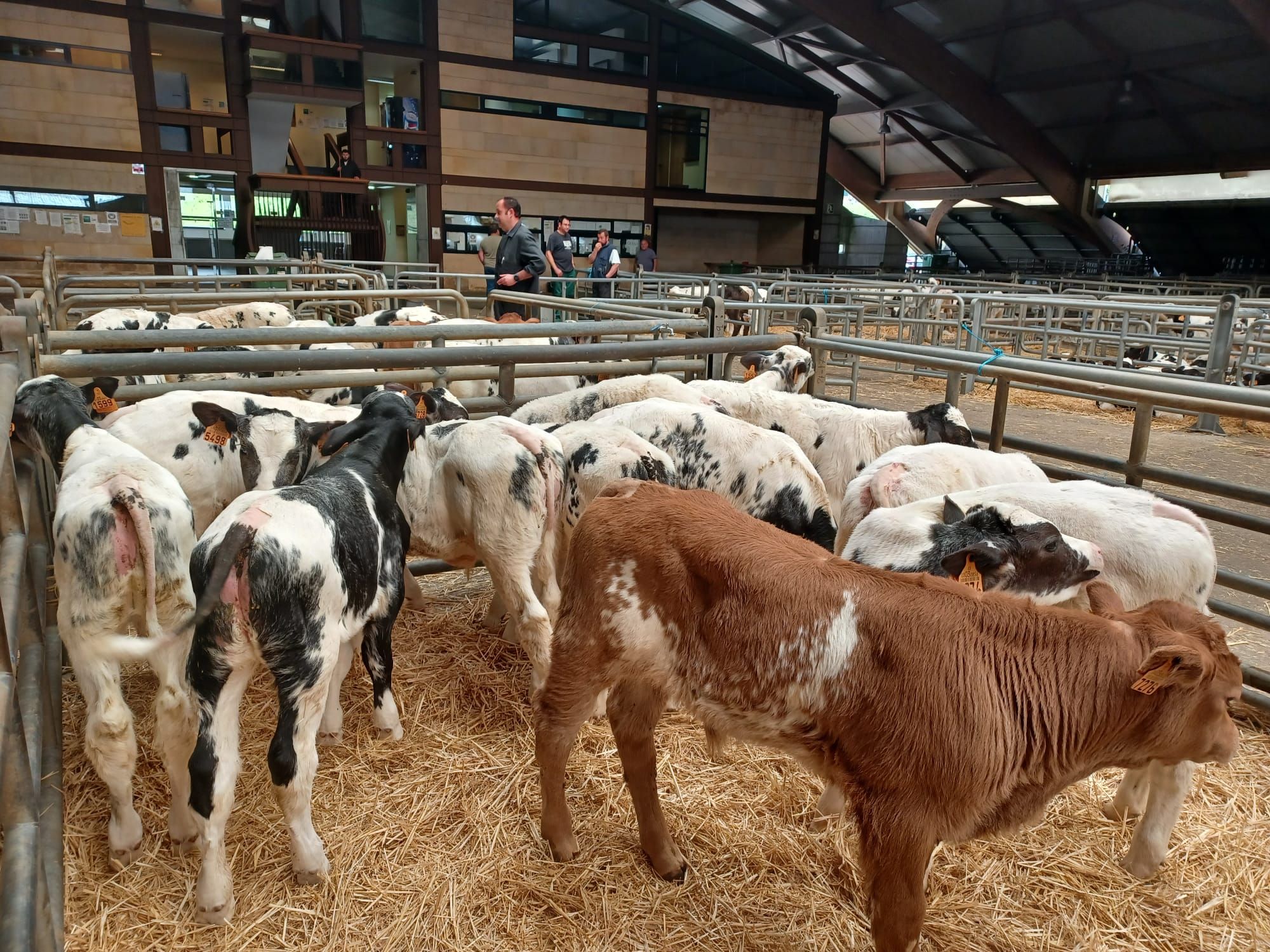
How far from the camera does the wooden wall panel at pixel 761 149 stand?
1057 inches

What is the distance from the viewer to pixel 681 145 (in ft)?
86.6

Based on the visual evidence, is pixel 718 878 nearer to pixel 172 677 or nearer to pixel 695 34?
pixel 172 677

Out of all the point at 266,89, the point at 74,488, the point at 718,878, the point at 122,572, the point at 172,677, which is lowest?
the point at 718,878

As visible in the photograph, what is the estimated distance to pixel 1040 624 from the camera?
2.17 meters

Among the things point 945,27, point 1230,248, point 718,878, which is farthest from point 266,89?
point 1230,248

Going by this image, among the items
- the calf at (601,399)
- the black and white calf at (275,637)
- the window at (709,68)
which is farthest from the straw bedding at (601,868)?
the window at (709,68)

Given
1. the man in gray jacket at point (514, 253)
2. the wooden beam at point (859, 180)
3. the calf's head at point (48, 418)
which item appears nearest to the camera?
the calf's head at point (48, 418)

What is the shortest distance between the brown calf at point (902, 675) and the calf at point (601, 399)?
7.48 ft

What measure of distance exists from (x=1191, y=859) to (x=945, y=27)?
2531 centimetres

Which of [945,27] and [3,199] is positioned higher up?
[945,27]

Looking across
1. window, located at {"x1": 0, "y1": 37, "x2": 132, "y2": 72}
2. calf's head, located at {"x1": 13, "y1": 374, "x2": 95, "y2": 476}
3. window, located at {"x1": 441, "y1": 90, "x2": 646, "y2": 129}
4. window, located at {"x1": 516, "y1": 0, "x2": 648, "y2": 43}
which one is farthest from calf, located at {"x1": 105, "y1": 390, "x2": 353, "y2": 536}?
window, located at {"x1": 516, "y1": 0, "x2": 648, "y2": 43}

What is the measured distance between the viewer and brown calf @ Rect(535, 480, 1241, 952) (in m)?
1.99

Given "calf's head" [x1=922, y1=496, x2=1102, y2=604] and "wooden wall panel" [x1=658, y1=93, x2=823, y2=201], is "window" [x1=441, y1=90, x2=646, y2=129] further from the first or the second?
"calf's head" [x1=922, y1=496, x2=1102, y2=604]

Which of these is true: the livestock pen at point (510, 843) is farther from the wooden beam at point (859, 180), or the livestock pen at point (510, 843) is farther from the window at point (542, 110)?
the wooden beam at point (859, 180)
